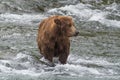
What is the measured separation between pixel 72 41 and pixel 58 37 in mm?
3405

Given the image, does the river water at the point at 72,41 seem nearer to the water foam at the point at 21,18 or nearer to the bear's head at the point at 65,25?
the water foam at the point at 21,18

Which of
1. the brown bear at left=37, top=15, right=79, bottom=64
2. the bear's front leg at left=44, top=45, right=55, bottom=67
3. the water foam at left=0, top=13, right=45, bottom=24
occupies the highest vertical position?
the brown bear at left=37, top=15, right=79, bottom=64

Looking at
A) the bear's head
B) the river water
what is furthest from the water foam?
the bear's head

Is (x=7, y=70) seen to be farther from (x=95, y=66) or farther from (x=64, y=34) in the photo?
(x=95, y=66)

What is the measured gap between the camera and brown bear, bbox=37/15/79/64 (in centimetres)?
904

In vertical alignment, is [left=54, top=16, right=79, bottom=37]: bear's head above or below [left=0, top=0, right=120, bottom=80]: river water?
above

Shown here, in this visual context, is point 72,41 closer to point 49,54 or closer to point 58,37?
point 49,54

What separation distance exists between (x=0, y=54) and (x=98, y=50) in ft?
8.45

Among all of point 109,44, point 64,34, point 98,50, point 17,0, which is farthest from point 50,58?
point 17,0

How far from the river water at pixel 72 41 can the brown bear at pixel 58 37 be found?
0.28 m

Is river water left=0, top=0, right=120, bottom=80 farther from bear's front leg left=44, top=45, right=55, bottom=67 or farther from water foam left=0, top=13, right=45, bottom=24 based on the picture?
bear's front leg left=44, top=45, right=55, bottom=67

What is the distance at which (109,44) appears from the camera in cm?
1220

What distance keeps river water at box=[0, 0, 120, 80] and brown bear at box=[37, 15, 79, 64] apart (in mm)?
282

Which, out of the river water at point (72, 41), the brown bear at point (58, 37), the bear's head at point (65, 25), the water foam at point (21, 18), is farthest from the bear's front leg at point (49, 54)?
the water foam at point (21, 18)
